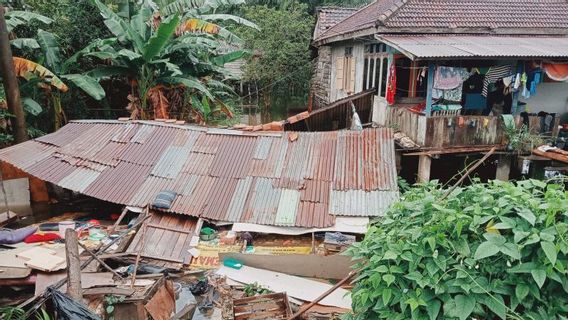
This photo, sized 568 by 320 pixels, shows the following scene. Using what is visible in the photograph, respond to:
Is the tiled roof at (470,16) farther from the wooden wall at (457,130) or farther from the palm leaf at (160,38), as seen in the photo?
the palm leaf at (160,38)

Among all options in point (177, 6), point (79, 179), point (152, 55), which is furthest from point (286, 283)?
point (177, 6)

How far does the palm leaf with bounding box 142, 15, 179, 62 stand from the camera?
10.6 m

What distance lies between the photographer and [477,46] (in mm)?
10523

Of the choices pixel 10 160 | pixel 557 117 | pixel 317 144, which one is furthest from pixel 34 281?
pixel 557 117

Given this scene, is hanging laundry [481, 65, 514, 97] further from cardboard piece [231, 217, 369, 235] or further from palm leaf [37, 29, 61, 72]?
palm leaf [37, 29, 61, 72]

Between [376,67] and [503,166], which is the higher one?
[376,67]

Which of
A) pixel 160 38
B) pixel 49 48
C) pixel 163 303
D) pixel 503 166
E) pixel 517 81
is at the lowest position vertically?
pixel 163 303

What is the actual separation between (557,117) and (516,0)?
18.8 ft

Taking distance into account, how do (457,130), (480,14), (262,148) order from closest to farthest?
(262,148) < (457,130) < (480,14)

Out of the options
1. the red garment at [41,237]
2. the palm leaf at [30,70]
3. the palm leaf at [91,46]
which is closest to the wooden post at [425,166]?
the red garment at [41,237]

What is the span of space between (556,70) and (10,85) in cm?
1382

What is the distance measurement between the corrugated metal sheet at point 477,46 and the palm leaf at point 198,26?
5138mm

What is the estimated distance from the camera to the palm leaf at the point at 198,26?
12727mm

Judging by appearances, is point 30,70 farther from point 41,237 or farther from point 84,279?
point 84,279
